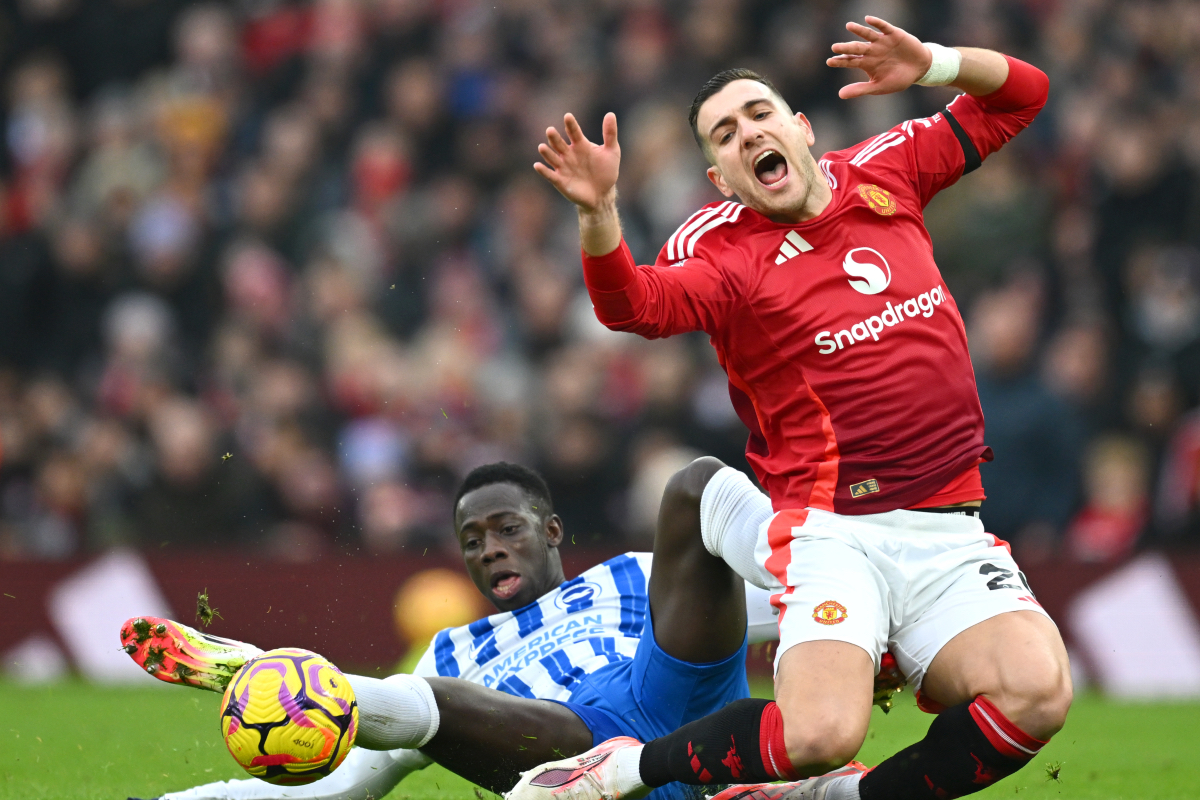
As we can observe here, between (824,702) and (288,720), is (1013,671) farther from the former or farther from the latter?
(288,720)

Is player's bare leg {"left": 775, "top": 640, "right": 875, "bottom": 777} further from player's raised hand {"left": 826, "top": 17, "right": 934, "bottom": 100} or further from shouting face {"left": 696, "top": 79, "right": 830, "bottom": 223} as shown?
player's raised hand {"left": 826, "top": 17, "right": 934, "bottom": 100}

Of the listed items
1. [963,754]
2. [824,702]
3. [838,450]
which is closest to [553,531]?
[838,450]

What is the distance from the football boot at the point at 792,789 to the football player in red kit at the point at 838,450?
0.04 feet

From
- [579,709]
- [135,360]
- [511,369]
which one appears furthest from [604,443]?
[579,709]

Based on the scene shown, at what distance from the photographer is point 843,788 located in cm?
432

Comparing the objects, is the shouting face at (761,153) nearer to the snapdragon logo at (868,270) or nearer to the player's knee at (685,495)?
the snapdragon logo at (868,270)

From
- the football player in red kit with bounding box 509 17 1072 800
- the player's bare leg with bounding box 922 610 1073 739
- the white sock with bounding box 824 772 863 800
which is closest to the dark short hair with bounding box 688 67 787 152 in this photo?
the football player in red kit with bounding box 509 17 1072 800

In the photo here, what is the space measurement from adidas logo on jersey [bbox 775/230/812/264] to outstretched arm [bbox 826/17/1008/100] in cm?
52

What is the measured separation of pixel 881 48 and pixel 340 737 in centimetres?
264

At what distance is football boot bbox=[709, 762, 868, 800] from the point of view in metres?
4.43

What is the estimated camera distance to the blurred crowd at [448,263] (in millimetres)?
9328

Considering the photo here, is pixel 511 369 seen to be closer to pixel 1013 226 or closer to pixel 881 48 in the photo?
pixel 1013 226

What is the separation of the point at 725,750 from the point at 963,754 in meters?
0.64

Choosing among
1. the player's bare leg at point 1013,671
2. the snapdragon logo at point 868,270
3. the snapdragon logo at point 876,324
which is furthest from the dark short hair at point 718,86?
the player's bare leg at point 1013,671
